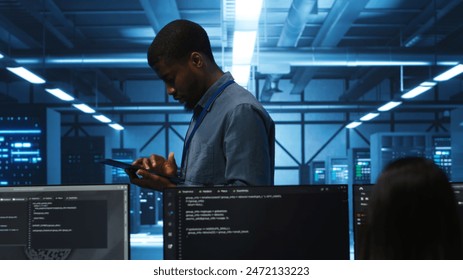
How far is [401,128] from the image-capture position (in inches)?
661

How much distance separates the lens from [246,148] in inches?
59.5

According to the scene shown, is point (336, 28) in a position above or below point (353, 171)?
above

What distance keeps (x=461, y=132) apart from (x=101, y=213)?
6959mm

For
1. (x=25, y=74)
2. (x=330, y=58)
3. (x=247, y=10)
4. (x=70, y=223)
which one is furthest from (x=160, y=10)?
(x=70, y=223)

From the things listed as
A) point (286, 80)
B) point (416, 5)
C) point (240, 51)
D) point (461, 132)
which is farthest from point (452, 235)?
point (286, 80)

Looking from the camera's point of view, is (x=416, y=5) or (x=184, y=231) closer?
(x=184, y=231)

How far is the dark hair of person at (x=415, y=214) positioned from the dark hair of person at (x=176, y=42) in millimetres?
939

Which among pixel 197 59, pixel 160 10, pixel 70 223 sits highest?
pixel 160 10

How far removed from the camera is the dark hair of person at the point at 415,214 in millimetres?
898

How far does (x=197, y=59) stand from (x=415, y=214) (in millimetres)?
1003

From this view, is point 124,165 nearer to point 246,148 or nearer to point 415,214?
point 246,148

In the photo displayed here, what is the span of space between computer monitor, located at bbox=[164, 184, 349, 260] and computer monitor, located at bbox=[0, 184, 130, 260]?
0.60ft

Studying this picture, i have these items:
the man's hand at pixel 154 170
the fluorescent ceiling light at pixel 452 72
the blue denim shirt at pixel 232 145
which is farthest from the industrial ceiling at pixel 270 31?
the man's hand at pixel 154 170

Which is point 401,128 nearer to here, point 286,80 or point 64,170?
point 286,80
